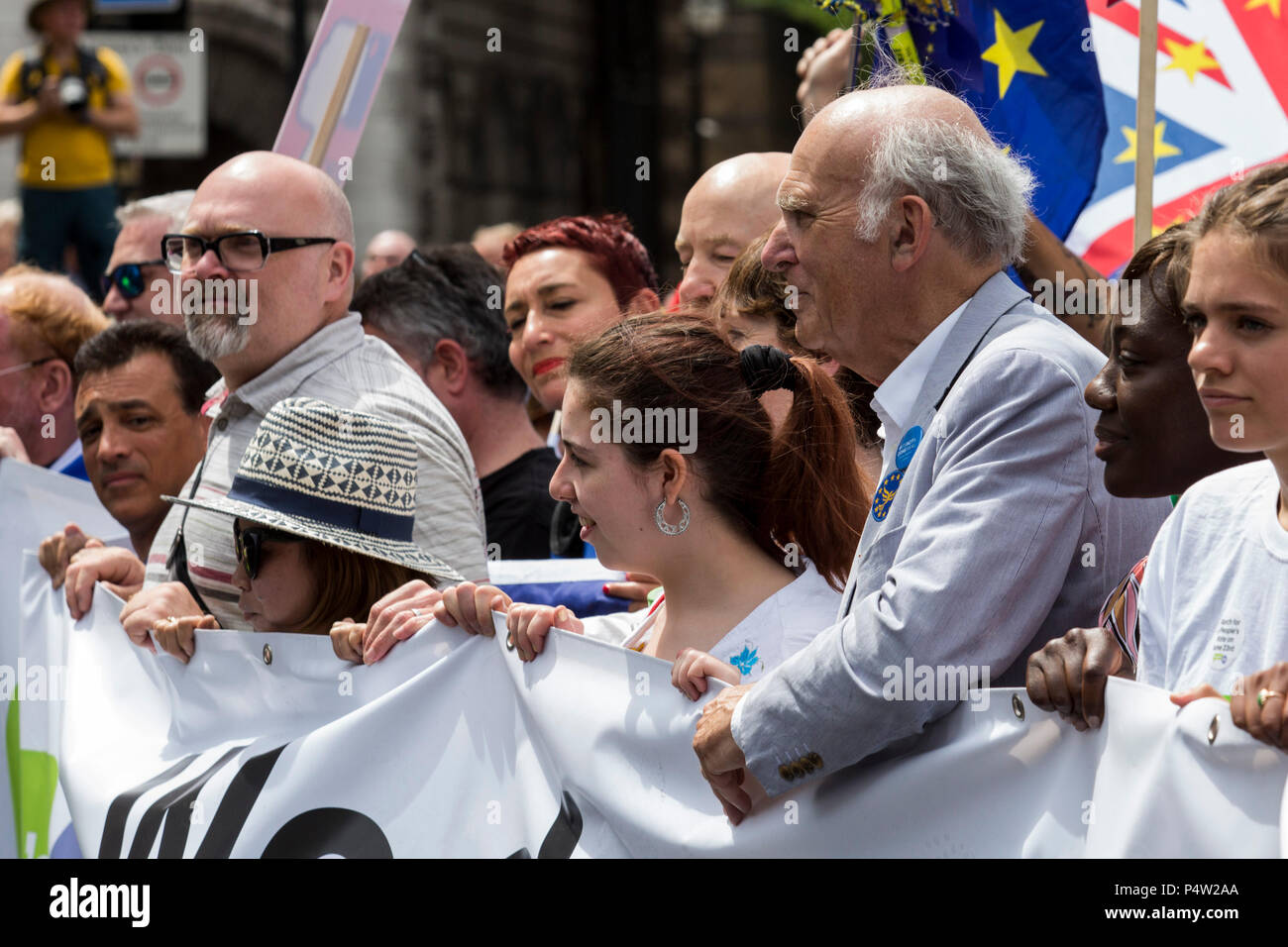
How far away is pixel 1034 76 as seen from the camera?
4.68 m

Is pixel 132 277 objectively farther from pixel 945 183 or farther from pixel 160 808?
pixel 945 183

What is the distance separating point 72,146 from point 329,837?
299 inches

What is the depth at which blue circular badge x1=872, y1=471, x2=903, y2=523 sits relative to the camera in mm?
3000

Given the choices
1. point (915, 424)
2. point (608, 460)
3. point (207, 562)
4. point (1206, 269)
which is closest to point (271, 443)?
point (207, 562)

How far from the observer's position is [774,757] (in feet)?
8.84

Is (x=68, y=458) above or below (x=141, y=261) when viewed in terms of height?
below

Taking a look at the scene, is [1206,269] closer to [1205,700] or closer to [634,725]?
[1205,700]

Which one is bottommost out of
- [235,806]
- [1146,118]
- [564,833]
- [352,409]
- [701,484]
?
[235,806]

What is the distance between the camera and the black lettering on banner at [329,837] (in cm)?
339

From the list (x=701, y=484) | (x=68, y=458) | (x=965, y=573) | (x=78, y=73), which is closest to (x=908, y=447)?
(x=965, y=573)

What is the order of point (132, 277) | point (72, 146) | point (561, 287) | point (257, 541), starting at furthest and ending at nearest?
1. point (72, 146)
2. point (132, 277)
3. point (561, 287)
4. point (257, 541)

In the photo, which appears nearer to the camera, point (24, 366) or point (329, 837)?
point (329, 837)

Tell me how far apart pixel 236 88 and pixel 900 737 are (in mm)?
15693

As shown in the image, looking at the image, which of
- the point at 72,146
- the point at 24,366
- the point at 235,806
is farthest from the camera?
the point at 72,146
